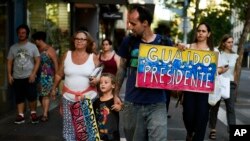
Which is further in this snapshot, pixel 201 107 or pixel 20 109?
pixel 20 109

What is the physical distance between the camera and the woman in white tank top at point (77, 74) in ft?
20.5

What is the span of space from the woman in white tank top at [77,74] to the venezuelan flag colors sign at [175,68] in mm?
952

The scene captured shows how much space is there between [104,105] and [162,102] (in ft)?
3.13

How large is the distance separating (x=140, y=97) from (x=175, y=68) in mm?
573

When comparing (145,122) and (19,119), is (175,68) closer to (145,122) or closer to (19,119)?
(145,122)

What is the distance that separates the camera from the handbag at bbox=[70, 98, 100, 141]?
6023 millimetres

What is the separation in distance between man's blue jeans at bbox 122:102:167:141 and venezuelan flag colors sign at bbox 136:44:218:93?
24cm

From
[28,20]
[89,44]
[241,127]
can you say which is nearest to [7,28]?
[28,20]

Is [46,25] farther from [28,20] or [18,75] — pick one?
[18,75]

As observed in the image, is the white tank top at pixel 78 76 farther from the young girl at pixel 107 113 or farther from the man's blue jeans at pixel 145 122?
the man's blue jeans at pixel 145 122

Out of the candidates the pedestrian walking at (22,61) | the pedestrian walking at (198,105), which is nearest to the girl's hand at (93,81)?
the pedestrian walking at (198,105)

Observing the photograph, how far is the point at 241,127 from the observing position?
4.27m

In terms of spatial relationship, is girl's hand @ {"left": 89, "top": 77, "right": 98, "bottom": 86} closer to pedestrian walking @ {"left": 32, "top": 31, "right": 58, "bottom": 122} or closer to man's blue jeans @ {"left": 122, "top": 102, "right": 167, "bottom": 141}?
man's blue jeans @ {"left": 122, "top": 102, "right": 167, "bottom": 141}

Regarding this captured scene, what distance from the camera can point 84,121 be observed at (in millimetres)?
6109
